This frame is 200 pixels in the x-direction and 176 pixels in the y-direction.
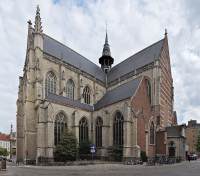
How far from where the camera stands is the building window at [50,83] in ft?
96.6

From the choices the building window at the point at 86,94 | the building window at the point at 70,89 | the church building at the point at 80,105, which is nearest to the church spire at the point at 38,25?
the church building at the point at 80,105

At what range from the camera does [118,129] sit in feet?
80.5

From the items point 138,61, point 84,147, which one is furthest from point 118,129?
point 138,61

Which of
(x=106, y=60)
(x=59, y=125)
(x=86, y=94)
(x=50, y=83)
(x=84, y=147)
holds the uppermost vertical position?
(x=106, y=60)

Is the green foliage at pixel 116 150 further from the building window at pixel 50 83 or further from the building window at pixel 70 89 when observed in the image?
the building window at pixel 50 83

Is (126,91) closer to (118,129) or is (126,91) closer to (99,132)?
(118,129)

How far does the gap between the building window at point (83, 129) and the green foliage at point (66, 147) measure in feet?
10.4

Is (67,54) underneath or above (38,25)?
underneath

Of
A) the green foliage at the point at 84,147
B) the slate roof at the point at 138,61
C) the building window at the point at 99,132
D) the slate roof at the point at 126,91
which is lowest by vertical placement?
the green foliage at the point at 84,147

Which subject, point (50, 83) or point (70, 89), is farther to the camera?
point (70, 89)

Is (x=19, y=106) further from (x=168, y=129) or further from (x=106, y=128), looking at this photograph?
(x=168, y=129)

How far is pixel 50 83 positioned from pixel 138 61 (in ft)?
65.4

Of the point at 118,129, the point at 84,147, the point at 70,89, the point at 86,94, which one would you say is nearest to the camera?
the point at 118,129

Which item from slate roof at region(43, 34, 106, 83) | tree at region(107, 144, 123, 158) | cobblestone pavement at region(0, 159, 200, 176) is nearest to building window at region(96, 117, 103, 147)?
tree at region(107, 144, 123, 158)
